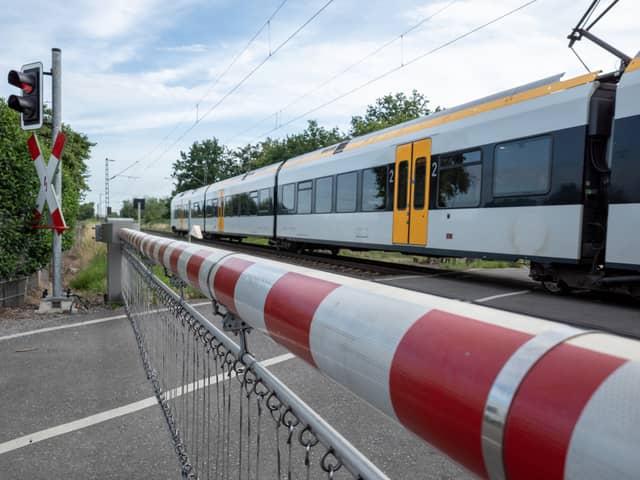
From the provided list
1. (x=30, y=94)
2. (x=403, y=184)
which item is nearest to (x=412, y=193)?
(x=403, y=184)

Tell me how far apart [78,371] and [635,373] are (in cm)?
490

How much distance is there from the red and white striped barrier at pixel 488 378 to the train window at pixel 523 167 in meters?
8.57

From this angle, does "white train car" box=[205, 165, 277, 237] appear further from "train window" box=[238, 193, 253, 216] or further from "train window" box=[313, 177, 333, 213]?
"train window" box=[313, 177, 333, 213]

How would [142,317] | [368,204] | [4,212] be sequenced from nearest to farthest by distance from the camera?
1. [142,317]
2. [4,212]
3. [368,204]

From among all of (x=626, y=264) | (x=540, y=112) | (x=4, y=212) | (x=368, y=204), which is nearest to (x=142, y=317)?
(x=4, y=212)

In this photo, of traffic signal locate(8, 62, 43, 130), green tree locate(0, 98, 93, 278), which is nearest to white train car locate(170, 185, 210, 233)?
green tree locate(0, 98, 93, 278)

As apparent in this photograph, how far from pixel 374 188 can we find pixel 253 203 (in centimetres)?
1044

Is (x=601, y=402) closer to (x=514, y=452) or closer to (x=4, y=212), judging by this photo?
(x=514, y=452)

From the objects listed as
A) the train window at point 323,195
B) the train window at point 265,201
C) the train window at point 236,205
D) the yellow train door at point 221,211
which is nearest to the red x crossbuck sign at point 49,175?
the train window at point 323,195

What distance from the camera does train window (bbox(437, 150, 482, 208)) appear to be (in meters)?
10.1

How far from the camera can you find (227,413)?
6.97ft

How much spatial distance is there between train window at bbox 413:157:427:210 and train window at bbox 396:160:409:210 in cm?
31

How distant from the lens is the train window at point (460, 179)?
10133mm

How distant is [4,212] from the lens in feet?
24.2
